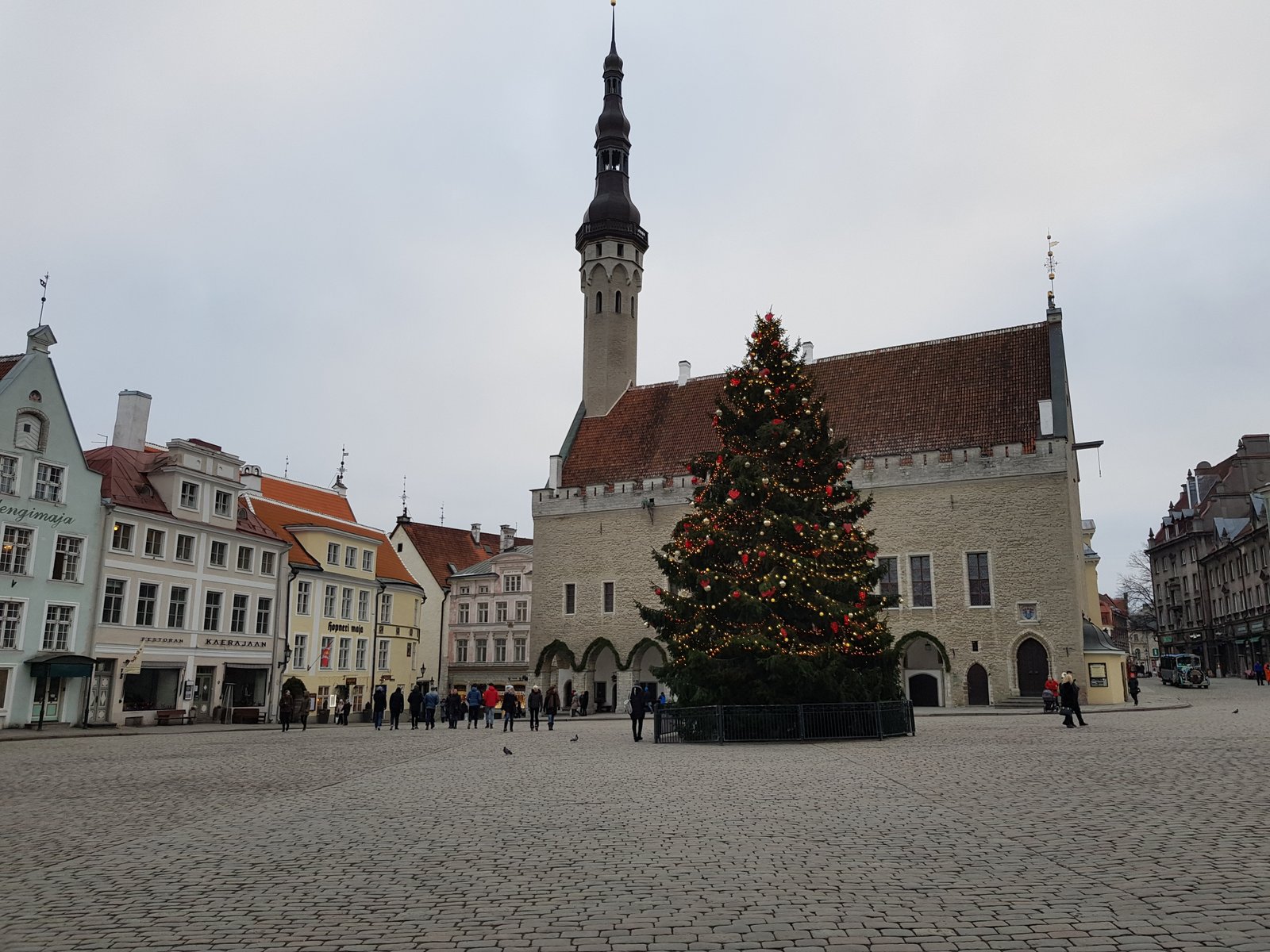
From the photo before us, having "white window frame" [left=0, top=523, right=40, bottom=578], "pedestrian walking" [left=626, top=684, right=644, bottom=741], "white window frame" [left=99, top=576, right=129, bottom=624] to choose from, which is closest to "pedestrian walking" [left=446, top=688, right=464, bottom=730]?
"pedestrian walking" [left=626, top=684, right=644, bottom=741]

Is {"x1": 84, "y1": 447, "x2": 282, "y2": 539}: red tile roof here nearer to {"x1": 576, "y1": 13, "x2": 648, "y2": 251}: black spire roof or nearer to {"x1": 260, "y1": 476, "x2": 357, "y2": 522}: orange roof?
{"x1": 260, "y1": 476, "x2": 357, "y2": 522}: orange roof

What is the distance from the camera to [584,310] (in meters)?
52.3

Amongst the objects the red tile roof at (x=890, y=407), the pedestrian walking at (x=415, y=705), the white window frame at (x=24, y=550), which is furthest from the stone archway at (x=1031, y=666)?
the white window frame at (x=24, y=550)

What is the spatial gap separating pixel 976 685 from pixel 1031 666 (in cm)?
212

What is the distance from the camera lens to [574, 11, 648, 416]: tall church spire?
51188 millimetres

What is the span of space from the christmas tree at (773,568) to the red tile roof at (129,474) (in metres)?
19.0

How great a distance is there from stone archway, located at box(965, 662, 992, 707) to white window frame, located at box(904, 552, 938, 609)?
281 cm

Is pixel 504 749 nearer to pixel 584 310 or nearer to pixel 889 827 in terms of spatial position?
pixel 889 827

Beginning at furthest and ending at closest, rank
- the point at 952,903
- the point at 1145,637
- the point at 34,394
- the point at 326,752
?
the point at 1145,637, the point at 34,394, the point at 326,752, the point at 952,903

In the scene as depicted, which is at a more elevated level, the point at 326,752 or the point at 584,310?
the point at 584,310

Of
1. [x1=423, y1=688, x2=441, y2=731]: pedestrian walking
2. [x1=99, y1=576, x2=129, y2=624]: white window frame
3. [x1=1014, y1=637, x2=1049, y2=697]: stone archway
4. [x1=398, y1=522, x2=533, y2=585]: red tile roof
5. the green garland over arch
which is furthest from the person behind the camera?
[x1=398, y1=522, x2=533, y2=585]: red tile roof

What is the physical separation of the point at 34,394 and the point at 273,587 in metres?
11.6

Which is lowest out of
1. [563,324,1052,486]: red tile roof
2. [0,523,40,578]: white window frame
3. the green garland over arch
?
the green garland over arch

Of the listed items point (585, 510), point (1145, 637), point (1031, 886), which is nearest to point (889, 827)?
point (1031, 886)
